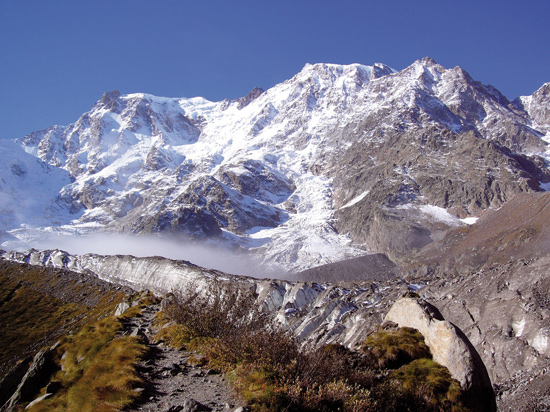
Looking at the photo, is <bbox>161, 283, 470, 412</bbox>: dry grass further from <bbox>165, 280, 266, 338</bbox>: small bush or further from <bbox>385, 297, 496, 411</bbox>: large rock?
<bbox>165, 280, 266, 338</bbox>: small bush

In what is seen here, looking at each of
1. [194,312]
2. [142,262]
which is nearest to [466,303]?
[194,312]

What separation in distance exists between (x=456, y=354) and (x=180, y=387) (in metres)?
8.83

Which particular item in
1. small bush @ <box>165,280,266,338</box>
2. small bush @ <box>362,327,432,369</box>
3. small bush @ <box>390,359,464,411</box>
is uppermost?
small bush @ <box>165,280,266,338</box>

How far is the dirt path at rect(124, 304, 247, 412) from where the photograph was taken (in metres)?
10.9

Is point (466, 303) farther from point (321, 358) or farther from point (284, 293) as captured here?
point (284, 293)

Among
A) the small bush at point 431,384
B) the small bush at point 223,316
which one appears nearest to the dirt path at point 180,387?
the small bush at point 223,316

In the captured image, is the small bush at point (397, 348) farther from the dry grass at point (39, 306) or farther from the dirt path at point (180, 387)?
the dry grass at point (39, 306)

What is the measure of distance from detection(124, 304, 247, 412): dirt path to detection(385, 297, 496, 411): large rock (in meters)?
6.33

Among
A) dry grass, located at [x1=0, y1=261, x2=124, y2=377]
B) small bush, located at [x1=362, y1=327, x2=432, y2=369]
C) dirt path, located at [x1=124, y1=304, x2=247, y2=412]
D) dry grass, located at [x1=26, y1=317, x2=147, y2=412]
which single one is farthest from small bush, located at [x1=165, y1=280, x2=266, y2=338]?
dry grass, located at [x1=0, y1=261, x2=124, y2=377]

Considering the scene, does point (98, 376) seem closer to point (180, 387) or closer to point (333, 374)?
point (180, 387)

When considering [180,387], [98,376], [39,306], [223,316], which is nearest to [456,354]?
[180,387]

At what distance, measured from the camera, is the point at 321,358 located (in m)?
10.9

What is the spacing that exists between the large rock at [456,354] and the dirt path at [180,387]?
6333 mm

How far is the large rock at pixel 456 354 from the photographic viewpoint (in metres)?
10.6
